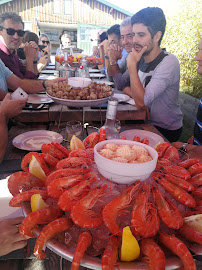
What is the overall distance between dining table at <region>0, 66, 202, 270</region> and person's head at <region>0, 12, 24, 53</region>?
240cm

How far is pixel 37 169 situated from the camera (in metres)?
1.04

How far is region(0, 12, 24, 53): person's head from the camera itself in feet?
13.2

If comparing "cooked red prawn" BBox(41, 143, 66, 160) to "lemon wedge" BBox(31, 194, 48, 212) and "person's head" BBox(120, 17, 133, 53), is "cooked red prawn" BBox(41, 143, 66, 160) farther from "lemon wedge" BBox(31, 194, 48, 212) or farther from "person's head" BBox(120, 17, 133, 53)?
"person's head" BBox(120, 17, 133, 53)

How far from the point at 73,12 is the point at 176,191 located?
18.2m

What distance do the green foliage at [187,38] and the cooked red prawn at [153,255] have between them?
584 centimetres

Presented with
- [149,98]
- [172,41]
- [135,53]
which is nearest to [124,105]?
[149,98]

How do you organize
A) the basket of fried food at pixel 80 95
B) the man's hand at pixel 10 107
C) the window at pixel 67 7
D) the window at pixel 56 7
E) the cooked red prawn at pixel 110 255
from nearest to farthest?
the cooked red prawn at pixel 110 255 → the basket of fried food at pixel 80 95 → the man's hand at pixel 10 107 → the window at pixel 56 7 → the window at pixel 67 7

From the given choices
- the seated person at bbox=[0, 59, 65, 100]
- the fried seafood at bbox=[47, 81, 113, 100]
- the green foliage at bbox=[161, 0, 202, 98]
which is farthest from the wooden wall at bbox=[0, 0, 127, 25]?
the fried seafood at bbox=[47, 81, 113, 100]

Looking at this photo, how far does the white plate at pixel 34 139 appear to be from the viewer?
5.82 ft

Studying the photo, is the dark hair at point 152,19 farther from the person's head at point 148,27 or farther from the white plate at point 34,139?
the white plate at point 34,139

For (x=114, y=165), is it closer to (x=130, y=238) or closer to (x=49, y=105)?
(x=130, y=238)

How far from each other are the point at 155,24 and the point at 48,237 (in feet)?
9.70

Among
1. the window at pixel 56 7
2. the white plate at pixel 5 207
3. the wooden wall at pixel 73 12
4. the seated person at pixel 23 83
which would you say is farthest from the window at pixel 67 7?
the white plate at pixel 5 207

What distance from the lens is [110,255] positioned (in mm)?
652
